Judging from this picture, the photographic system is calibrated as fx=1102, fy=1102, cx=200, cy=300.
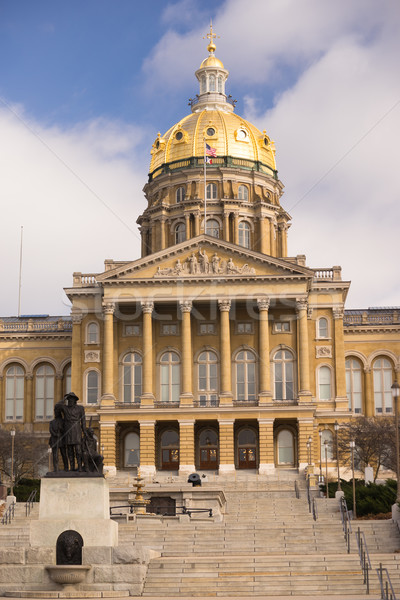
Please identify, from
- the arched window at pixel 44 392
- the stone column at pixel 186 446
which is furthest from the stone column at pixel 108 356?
the arched window at pixel 44 392

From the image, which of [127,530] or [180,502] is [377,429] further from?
[127,530]

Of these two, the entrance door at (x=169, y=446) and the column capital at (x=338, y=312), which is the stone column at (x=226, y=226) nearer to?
the column capital at (x=338, y=312)

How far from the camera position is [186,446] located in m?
73.2

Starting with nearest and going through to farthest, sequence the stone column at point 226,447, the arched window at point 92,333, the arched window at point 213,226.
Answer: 1. the stone column at point 226,447
2. the arched window at point 92,333
3. the arched window at point 213,226

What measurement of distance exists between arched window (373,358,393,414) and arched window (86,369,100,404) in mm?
21367

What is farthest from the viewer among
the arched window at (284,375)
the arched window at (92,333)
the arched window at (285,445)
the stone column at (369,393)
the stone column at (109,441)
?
the stone column at (369,393)

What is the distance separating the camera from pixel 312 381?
258 feet

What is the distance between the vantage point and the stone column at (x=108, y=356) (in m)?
74.3

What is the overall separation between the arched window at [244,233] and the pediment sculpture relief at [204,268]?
55.3 feet

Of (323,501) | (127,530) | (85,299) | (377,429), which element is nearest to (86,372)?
(85,299)

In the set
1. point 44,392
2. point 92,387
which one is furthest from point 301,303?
point 44,392

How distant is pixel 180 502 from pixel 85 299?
2993 centimetres

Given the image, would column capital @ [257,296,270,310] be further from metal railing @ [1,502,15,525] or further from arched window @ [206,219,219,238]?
metal railing @ [1,502,15,525]

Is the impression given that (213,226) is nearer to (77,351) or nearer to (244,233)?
(244,233)
